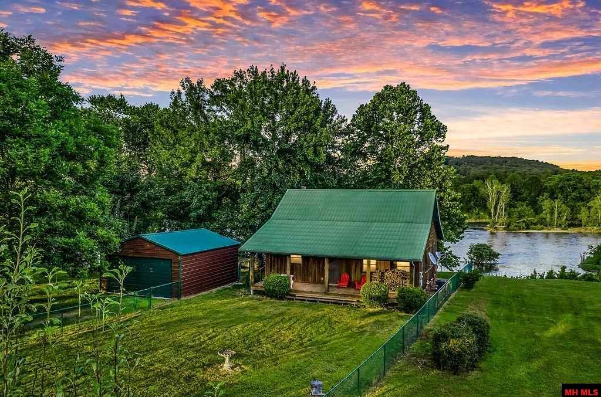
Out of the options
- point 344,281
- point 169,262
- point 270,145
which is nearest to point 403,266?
point 344,281

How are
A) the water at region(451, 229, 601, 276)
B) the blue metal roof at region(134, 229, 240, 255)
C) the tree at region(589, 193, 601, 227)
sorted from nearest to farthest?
1. the blue metal roof at region(134, 229, 240, 255)
2. the water at region(451, 229, 601, 276)
3. the tree at region(589, 193, 601, 227)

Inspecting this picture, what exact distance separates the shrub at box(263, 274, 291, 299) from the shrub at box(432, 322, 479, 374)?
10598mm

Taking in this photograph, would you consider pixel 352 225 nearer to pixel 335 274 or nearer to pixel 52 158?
pixel 335 274

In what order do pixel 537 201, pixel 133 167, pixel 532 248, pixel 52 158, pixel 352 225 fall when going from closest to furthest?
pixel 52 158 → pixel 352 225 → pixel 133 167 → pixel 532 248 → pixel 537 201

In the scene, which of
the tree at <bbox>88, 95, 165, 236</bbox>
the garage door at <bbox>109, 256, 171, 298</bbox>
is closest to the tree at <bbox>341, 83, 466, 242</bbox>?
the tree at <bbox>88, 95, 165, 236</bbox>

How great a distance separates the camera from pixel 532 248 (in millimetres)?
58375

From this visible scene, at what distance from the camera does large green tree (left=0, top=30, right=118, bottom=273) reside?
1805cm

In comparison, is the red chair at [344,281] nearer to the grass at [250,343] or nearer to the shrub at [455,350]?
the grass at [250,343]

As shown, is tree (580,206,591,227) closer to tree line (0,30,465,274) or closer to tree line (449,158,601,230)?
tree line (449,158,601,230)

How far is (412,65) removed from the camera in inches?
1134

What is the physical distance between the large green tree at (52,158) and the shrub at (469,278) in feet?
71.1

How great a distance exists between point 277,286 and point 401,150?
17.0m

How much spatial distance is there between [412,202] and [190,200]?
19324 mm

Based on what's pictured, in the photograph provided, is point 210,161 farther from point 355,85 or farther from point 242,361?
point 242,361
